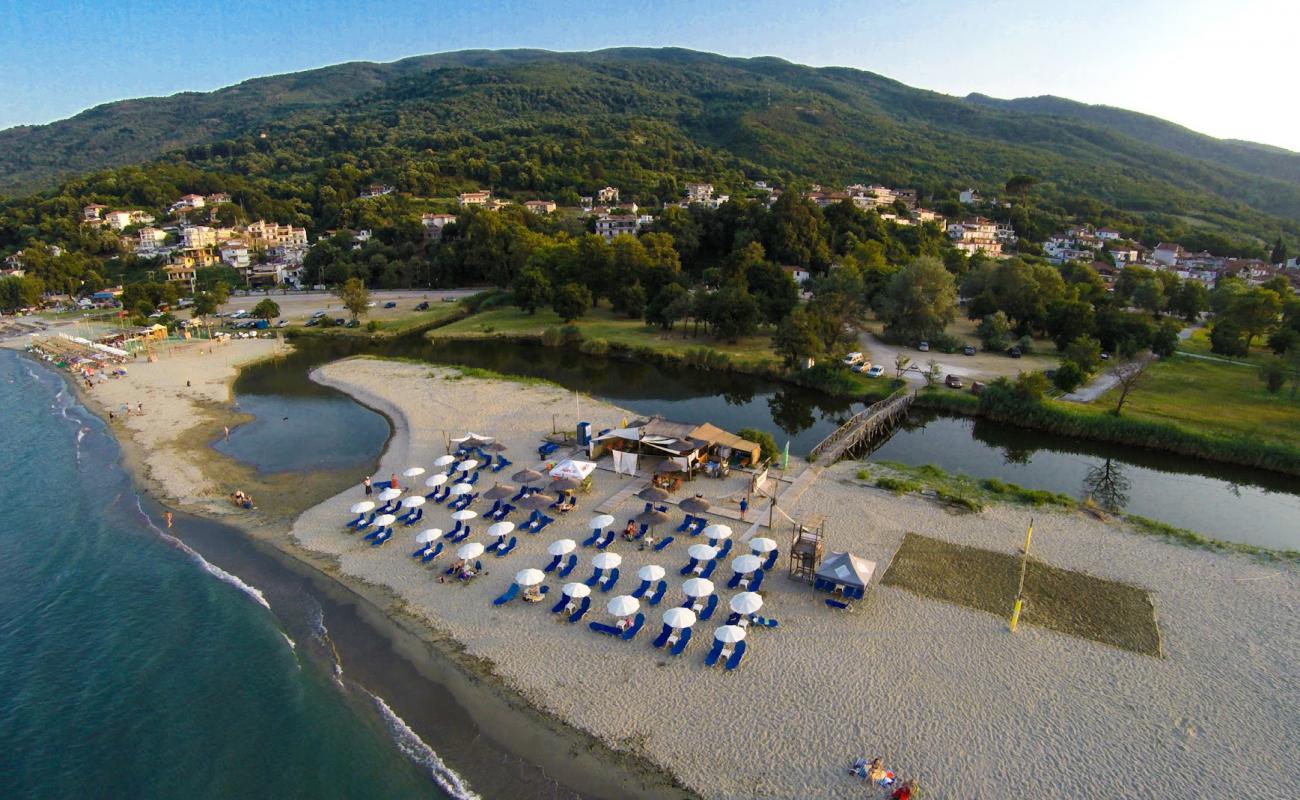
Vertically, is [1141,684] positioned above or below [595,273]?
below

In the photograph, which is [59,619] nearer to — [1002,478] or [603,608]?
[603,608]

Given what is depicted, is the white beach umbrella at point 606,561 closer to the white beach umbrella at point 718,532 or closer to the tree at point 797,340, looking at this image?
the white beach umbrella at point 718,532

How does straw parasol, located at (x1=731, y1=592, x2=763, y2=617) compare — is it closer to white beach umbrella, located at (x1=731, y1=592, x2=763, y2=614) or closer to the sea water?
white beach umbrella, located at (x1=731, y1=592, x2=763, y2=614)

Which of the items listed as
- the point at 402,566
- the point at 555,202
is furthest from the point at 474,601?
the point at 555,202

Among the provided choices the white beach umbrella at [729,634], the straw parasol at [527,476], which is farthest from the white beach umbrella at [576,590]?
the straw parasol at [527,476]

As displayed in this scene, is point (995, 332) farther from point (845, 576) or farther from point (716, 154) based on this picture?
point (716, 154)
